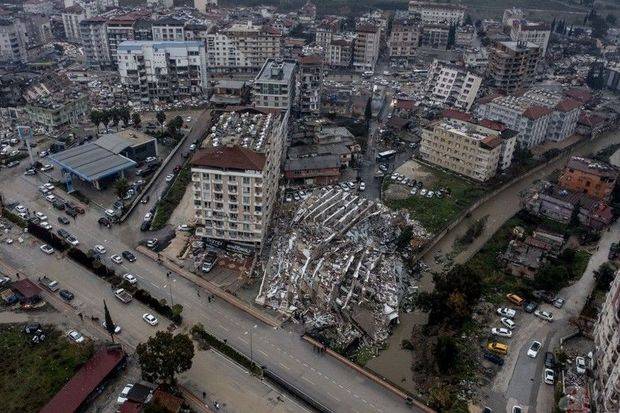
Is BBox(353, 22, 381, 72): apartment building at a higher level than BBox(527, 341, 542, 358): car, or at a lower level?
higher

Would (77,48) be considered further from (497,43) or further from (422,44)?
(497,43)

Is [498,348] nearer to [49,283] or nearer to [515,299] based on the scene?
[515,299]

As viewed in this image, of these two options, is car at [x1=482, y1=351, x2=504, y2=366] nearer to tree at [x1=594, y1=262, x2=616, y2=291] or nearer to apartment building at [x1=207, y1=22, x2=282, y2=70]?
tree at [x1=594, y1=262, x2=616, y2=291]

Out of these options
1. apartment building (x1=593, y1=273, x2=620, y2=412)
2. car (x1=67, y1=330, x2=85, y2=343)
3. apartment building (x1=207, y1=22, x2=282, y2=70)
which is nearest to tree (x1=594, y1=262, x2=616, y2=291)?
apartment building (x1=593, y1=273, x2=620, y2=412)

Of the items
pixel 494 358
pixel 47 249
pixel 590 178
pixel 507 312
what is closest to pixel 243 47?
pixel 47 249

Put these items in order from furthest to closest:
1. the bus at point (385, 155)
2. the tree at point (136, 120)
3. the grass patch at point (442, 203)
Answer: the tree at point (136, 120) < the bus at point (385, 155) < the grass patch at point (442, 203)

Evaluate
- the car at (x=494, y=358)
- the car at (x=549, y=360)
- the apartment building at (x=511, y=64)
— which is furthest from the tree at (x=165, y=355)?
the apartment building at (x=511, y=64)

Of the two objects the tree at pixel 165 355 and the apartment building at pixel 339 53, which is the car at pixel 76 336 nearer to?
the tree at pixel 165 355
